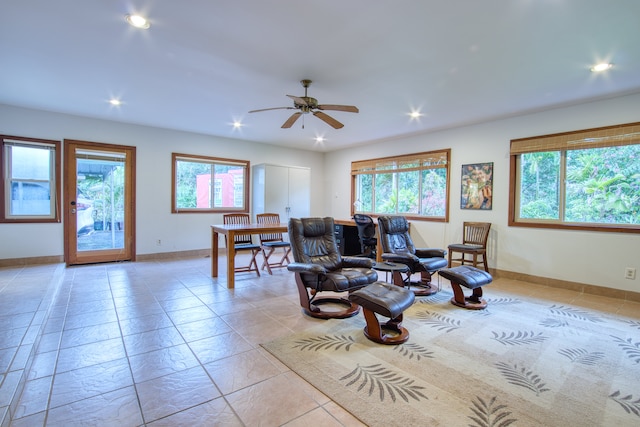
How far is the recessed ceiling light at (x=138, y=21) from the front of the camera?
2385mm

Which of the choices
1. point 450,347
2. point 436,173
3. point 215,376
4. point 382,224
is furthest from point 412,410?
point 436,173

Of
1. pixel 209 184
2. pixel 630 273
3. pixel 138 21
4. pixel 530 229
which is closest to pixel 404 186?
pixel 530 229

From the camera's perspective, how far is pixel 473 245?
496cm

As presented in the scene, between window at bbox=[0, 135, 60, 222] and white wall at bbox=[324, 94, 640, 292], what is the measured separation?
6.23 metres

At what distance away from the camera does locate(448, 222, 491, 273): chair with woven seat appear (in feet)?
15.8

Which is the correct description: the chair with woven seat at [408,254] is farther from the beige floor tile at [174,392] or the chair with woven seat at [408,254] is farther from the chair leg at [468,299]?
the beige floor tile at [174,392]

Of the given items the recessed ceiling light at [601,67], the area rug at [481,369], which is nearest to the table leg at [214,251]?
the area rug at [481,369]

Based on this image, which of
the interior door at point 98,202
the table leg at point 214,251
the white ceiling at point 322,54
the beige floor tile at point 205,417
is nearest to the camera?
the beige floor tile at point 205,417

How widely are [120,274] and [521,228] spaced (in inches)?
245

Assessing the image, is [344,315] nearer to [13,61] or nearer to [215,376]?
[215,376]

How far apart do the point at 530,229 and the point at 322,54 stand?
4002mm

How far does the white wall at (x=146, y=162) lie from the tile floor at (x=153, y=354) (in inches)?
37.0

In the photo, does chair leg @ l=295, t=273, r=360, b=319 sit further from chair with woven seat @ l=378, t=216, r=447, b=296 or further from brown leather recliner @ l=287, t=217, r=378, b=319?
chair with woven seat @ l=378, t=216, r=447, b=296

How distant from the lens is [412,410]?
172 cm
